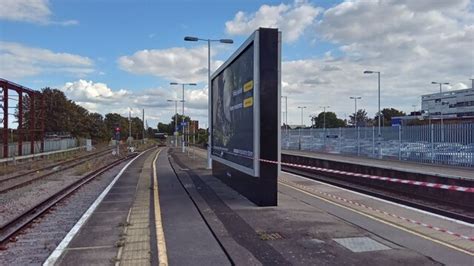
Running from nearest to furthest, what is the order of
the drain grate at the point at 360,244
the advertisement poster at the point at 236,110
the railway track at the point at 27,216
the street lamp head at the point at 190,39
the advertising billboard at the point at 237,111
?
the drain grate at the point at 360,244, the railway track at the point at 27,216, the advertising billboard at the point at 237,111, the advertisement poster at the point at 236,110, the street lamp head at the point at 190,39

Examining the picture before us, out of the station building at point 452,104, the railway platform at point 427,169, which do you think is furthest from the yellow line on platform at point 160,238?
the station building at point 452,104

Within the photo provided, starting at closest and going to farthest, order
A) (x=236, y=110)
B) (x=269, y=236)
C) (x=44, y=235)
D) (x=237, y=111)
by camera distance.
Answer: (x=269, y=236)
(x=44, y=235)
(x=237, y=111)
(x=236, y=110)

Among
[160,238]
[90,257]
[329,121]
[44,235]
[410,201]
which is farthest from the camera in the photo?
[329,121]

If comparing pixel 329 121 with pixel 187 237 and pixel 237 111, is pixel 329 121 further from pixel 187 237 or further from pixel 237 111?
pixel 187 237

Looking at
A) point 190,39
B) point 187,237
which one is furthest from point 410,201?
point 190,39

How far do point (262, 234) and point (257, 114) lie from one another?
4.03 meters

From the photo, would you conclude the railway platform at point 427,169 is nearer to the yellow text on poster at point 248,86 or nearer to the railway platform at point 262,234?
the railway platform at point 262,234

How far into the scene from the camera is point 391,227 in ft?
30.5

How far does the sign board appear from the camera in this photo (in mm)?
11898

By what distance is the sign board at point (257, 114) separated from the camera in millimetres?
11898

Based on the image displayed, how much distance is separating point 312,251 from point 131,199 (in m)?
8.11

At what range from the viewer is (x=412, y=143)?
27.6 m

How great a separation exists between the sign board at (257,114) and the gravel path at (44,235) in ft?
14.2

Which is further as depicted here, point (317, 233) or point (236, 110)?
point (236, 110)
